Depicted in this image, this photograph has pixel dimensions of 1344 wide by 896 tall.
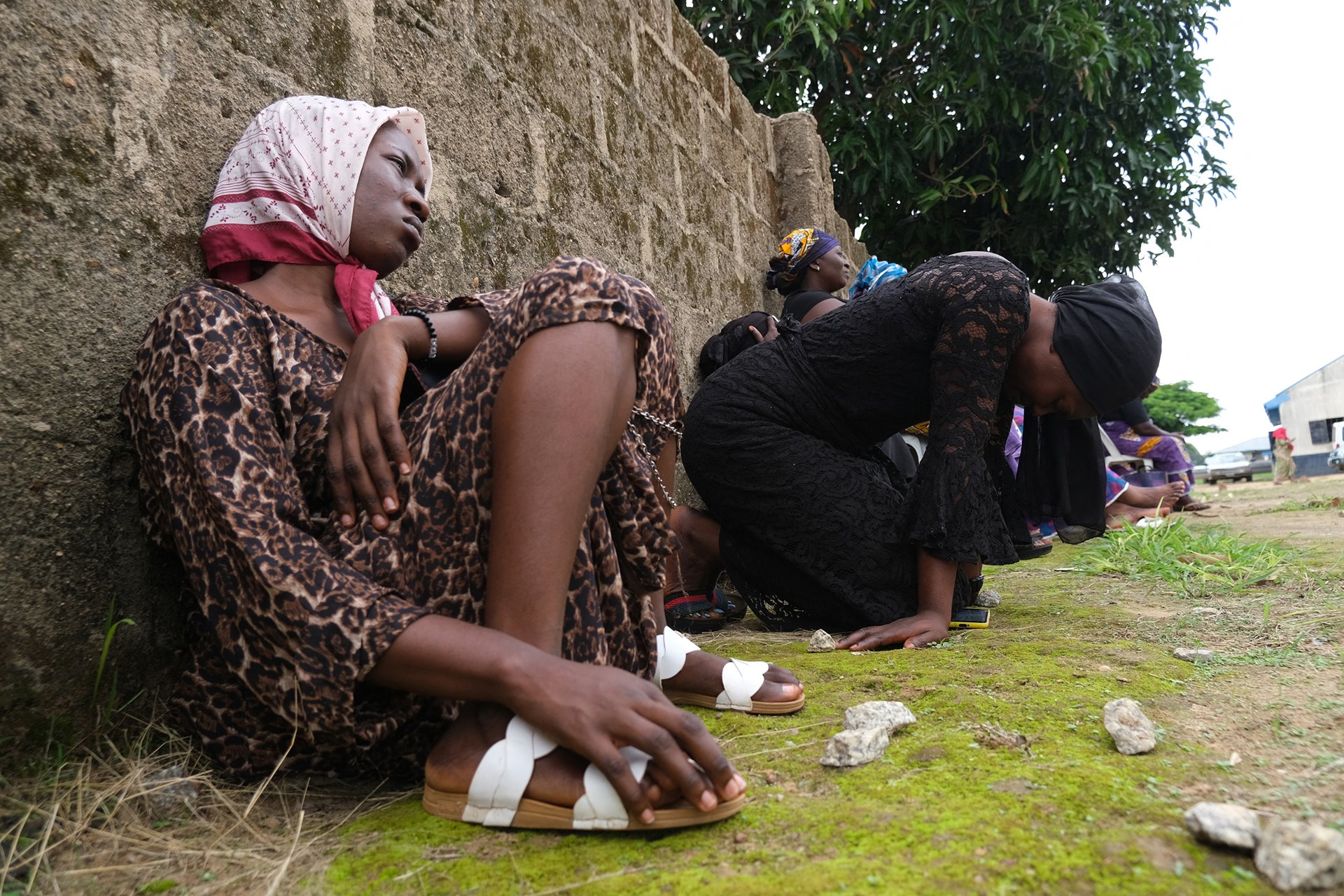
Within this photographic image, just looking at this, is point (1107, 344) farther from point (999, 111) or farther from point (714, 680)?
point (999, 111)

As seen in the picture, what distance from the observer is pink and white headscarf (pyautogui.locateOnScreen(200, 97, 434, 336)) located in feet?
5.08

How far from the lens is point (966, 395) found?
7.69 ft

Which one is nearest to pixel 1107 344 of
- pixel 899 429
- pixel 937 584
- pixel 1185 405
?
pixel 899 429

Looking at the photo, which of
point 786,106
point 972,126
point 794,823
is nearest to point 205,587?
point 794,823

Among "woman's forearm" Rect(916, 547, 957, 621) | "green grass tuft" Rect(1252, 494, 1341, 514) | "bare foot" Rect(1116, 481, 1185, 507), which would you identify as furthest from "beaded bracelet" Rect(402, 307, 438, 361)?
Result: "green grass tuft" Rect(1252, 494, 1341, 514)

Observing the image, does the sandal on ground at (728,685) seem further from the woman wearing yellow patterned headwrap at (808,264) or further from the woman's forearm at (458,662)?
the woman wearing yellow patterned headwrap at (808,264)

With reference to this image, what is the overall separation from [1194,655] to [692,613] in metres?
1.52

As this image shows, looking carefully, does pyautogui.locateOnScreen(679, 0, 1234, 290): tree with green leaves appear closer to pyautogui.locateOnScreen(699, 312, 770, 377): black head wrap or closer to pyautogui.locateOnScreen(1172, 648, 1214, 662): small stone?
pyautogui.locateOnScreen(699, 312, 770, 377): black head wrap

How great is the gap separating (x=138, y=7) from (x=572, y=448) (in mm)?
1089

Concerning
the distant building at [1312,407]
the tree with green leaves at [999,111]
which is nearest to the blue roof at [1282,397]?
the distant building at [1312,407]

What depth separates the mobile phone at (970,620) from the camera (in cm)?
254

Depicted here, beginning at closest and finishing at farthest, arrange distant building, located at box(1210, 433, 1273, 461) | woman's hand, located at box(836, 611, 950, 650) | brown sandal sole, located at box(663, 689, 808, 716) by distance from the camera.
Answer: brown sandal sole, located at box(663, 689, 808, 716) < woman's hand, located at box(836, 611, 950, 650) < distant building, located at box(1210, 433, 1273, 461)

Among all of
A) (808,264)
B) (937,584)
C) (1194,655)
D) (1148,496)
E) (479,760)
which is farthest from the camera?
(1148,496)

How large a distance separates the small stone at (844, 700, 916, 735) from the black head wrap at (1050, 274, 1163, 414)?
54.7 inches
